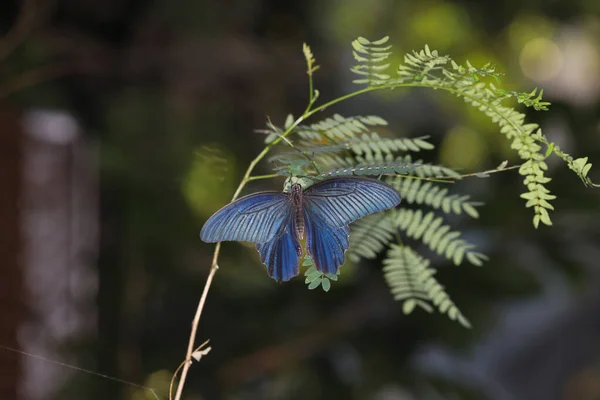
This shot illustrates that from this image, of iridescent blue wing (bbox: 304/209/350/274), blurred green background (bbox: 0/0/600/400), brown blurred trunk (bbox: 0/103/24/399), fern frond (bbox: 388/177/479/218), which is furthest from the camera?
brown blurred trunk (bbox: 0/103/24/399)

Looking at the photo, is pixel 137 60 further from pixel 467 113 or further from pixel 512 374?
pixel 512 374

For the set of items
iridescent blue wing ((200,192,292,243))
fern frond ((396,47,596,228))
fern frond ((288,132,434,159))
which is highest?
fern frond ((396,47,596,228))

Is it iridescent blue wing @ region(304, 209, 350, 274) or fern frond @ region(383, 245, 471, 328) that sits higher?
iridescent blue wing @ region(304, 209, 350, 274)

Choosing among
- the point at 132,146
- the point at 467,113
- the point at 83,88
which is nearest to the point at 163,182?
the point at 132,146

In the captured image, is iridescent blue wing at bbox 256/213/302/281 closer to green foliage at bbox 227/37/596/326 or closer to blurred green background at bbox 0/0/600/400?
green foliage at bbox 227/37/596/326

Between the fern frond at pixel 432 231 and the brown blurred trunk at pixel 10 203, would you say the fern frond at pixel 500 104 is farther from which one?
the brown blurred trunk at pixel 10 203

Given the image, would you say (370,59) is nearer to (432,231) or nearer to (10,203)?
(432,231)

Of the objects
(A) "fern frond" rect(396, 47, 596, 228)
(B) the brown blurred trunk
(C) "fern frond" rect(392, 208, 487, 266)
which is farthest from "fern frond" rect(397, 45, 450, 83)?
(B) the brown blurred trunk
